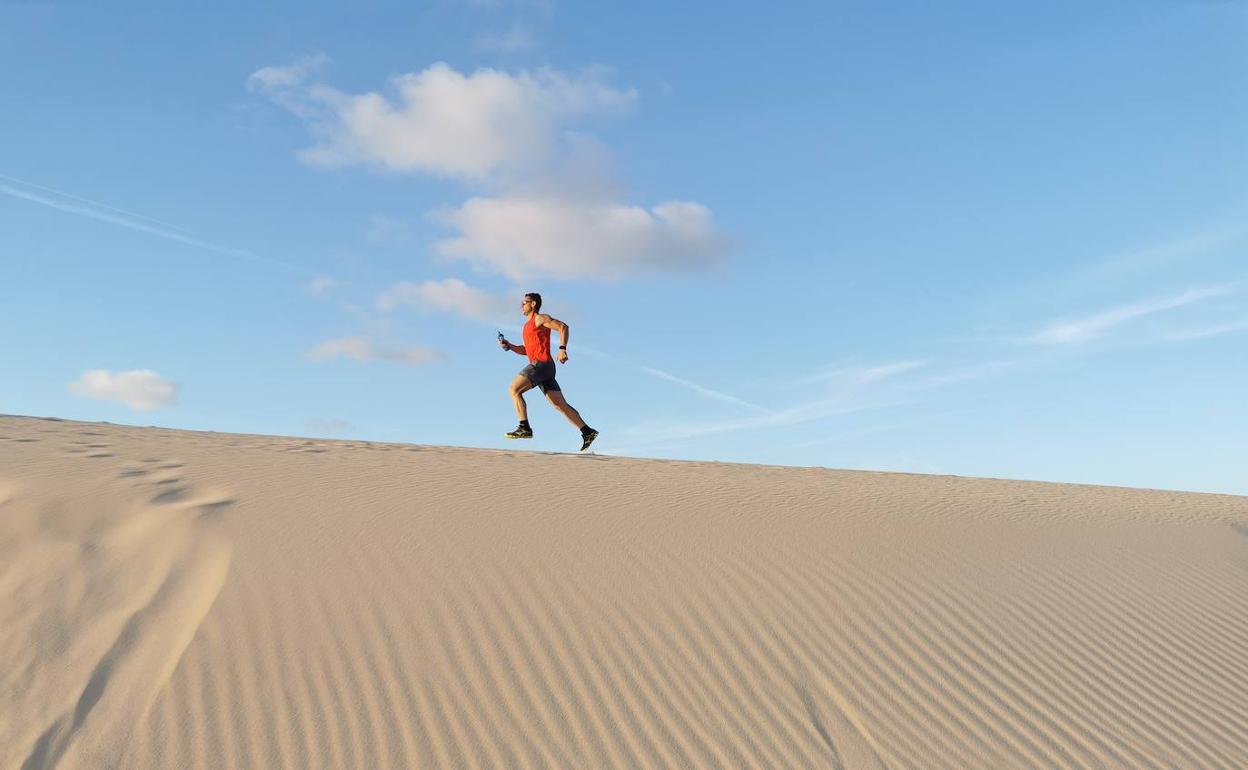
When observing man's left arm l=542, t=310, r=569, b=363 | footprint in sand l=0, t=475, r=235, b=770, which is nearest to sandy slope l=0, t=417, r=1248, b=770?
footprint in sand l=0, t=475, r=235, b=770

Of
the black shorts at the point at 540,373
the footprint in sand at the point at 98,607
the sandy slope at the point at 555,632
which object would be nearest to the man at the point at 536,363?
the black shorts at the point at 540,373

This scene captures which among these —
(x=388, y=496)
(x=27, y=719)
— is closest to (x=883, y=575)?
(x=388, y=496)

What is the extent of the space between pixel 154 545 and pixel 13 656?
1058mm

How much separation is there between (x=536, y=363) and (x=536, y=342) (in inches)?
9.8

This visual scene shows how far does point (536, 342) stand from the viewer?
10805 millimetres

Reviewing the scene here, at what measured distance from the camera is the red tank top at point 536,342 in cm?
1079

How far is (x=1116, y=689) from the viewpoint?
18.0ft

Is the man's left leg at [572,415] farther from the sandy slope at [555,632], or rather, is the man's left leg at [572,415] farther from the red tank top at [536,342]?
the sandy slope at [555,632]

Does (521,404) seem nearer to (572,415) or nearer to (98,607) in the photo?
(572,415)

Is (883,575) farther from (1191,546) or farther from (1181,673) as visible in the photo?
(1191,546)

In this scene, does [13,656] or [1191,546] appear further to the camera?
[1191,546]

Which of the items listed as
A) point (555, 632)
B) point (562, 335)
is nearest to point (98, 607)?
point (555, 632)

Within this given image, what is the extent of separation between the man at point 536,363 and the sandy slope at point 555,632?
3116mm

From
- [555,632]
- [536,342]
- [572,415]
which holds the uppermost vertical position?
[536,342]
